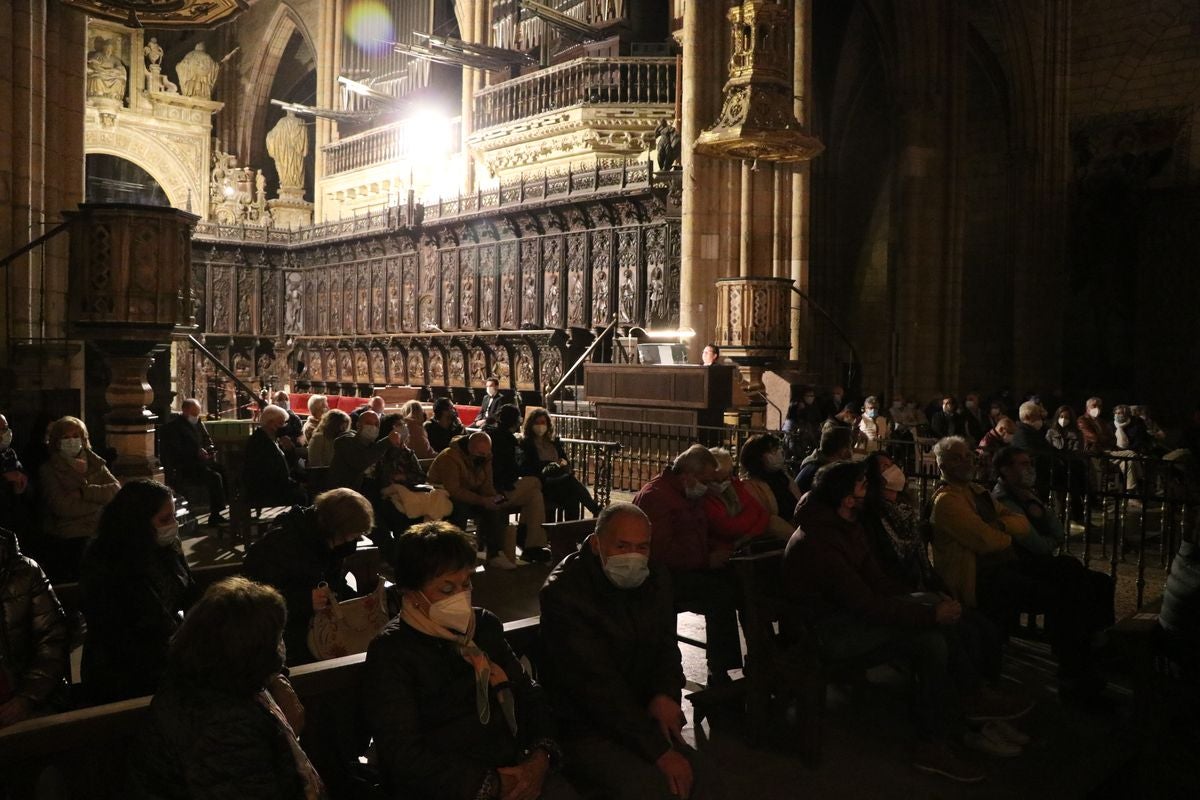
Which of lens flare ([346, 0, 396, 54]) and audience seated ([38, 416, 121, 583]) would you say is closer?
audience seated ([38, 416, 121, 583])

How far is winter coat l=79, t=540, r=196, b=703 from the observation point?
10.3 ft

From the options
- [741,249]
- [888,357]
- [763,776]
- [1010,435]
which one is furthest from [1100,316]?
[763,776]

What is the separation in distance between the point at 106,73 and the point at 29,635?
86.2 ft

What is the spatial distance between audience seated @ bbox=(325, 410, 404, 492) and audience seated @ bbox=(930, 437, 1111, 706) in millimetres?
3905

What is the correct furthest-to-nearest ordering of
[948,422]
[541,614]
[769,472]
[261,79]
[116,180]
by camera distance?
1. [261,79]
2. [116,180]
3. [948,422]
4. [769,472]
5. [541,614]

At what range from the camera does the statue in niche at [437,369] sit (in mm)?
20188

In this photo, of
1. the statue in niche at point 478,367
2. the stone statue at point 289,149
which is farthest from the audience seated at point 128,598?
the stone statue at point 289,149

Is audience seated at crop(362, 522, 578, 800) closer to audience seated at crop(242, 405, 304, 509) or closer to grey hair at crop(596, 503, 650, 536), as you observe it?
grey hair at crop(596, 503, 650, 536)

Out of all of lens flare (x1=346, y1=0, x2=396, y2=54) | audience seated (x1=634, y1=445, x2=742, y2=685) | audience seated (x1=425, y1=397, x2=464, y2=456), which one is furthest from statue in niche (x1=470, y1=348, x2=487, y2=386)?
audience seated (x1=634, y1=445, x2=742, y2=685)

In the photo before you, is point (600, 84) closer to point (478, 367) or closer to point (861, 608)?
point (478, 367)

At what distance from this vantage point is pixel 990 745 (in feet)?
13.4

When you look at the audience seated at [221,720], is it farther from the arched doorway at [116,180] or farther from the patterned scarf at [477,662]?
the arched doorway at [116,180]

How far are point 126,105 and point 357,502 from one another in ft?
85.3

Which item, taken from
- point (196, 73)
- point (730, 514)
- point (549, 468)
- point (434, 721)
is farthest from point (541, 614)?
point (196, 73)
